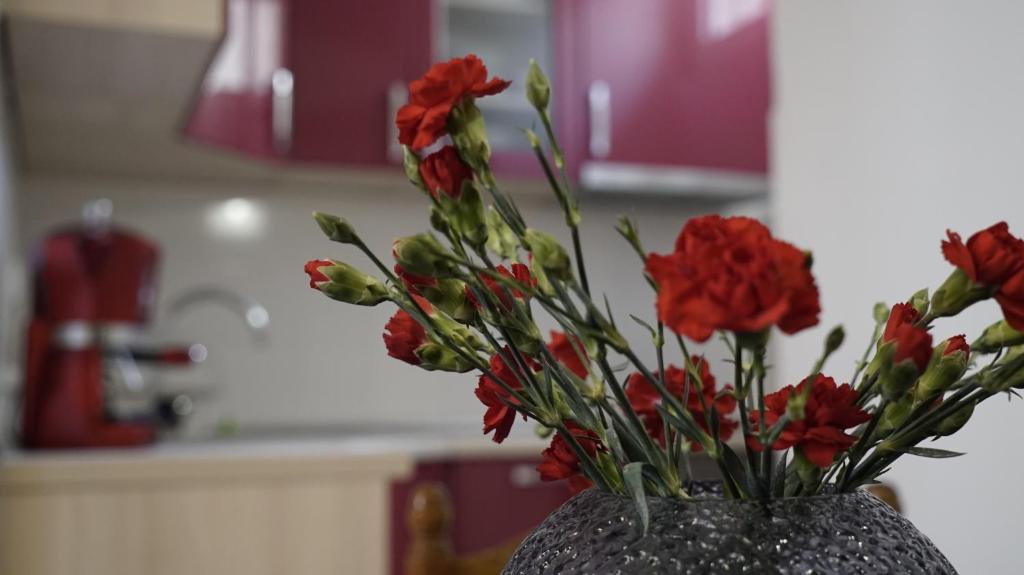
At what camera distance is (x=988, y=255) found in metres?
0.33

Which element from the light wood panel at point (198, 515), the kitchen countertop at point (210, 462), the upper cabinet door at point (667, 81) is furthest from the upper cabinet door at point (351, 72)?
the light wood panel at point (198, 515)

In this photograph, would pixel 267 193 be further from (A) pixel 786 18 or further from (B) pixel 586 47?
(A) pixel 786 18

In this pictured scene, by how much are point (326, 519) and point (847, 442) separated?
5.83 ft

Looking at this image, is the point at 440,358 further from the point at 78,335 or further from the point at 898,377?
the point at 78,335

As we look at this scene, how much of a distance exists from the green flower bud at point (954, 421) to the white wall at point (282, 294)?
247 centimetres

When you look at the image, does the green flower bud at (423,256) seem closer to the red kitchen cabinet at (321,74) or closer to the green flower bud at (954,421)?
the green flower bud at (954,421)

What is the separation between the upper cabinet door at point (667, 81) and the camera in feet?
9.02

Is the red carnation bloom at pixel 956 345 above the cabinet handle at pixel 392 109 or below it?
below

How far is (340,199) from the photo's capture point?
287cm

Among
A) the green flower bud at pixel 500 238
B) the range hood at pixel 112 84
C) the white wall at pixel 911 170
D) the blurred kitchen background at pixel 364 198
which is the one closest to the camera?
the green flower bud at pixel 500 238

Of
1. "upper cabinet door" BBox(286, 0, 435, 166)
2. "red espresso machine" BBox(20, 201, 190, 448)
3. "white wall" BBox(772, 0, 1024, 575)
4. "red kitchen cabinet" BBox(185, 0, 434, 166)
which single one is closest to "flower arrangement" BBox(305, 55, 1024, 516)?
"white wall" BBox(772, 0, 1024, 575)

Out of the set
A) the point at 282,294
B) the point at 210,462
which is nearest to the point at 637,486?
the point at 210,462

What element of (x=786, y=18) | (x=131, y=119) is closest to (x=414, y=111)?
(x=786, y=18)

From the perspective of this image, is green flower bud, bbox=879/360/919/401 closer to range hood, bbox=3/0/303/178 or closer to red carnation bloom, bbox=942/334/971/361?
red carnation bloom, bbox=942/334/971/361
